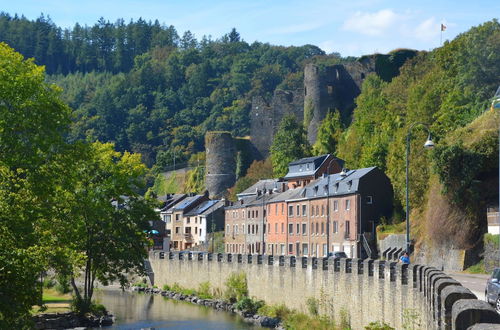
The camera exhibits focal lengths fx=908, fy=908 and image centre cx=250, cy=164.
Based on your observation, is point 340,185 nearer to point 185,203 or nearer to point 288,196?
point 288,196

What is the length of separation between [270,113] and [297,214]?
190 feet

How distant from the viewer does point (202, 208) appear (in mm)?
118375

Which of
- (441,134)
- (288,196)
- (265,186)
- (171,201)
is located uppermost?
(441,134)

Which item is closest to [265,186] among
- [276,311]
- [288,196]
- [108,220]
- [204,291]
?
[288,196]

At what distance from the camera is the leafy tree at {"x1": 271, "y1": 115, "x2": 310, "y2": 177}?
119 metres

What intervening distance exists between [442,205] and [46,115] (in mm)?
30028

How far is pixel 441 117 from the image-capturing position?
7744 cm

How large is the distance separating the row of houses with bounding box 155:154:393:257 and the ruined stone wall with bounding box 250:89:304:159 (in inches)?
712

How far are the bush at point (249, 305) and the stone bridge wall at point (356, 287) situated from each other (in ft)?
1.63

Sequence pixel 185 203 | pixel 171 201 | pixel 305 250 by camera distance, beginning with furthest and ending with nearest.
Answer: pixel 171 201 → pixel 185 203 → pixel 305 250

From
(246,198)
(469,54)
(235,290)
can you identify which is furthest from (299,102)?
(235,290)

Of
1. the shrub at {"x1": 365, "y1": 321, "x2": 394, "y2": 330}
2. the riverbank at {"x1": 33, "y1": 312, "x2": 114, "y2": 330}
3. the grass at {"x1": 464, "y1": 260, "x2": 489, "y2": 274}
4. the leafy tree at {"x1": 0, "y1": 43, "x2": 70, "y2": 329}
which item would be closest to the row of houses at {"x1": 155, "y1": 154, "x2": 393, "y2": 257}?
the grass at {"x1": 464, "y1": 260, "x2": 489, "y2": 274}

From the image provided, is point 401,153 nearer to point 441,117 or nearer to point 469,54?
point 441,117

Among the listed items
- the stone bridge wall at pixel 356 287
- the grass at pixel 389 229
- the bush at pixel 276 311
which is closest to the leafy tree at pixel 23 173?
the stone bridge wall at pixel 356 287
